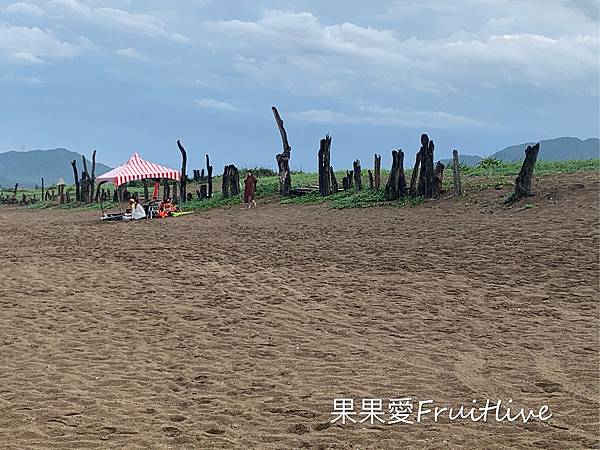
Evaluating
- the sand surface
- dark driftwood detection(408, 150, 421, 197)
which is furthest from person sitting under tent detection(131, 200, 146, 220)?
dark driftwood detection(408, 150, 421, 197)

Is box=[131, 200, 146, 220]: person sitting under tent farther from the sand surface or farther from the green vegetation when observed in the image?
the sand surface

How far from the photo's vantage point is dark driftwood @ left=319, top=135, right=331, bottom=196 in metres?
24.4

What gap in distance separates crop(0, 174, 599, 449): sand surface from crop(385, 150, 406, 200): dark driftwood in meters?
5.13

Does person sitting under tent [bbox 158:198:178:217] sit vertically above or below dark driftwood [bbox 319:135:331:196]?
below

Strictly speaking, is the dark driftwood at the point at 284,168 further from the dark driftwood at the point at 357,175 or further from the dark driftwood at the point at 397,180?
the dark driftwood at the point at 397,180

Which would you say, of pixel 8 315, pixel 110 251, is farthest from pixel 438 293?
pixel 110 251

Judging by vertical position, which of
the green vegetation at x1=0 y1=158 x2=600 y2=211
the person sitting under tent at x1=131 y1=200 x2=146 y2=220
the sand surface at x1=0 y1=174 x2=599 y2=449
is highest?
the green vegetation at x1=0 y1=158 x2=600 y2=211

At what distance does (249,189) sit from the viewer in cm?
2422

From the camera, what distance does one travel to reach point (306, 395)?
19.1 ft

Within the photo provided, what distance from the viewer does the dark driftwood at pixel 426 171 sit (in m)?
20.0

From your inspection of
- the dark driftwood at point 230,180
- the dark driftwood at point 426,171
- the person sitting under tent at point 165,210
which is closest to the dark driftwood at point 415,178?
the dark driftwood at point 426,171

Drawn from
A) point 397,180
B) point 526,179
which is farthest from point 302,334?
point 397,180

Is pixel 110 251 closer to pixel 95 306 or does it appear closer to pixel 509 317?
pixel 95 306

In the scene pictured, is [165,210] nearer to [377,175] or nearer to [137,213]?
[137,213]
